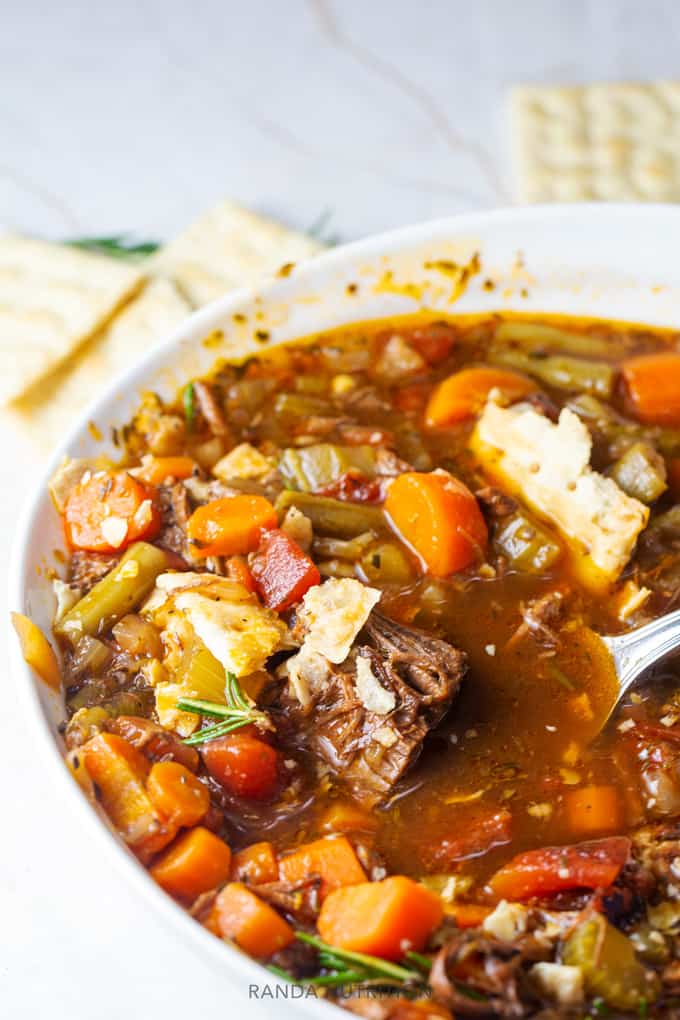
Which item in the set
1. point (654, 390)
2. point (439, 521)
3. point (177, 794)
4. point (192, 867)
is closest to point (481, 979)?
point (192, 867)

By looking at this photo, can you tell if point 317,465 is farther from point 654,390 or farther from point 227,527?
point 654,390

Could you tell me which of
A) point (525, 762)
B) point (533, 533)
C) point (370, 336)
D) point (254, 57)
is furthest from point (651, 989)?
point (254, 57)

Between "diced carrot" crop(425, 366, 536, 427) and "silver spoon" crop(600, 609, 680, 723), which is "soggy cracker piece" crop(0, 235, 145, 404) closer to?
"diced carrot" crop(425, 366, 536, 427)

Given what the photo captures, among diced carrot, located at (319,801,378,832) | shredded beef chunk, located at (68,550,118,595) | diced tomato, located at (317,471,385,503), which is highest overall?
shredded beef chunk, located at (68,550,118,595)

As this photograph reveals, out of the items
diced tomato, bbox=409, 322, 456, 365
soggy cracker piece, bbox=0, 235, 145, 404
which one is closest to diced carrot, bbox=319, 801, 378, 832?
diced tomato, bbox=409, 322, 456, 365

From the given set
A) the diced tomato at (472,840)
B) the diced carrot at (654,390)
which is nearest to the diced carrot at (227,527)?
the diced tomato at (472,840)

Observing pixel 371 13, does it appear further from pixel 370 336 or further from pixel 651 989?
pixel 651 989
